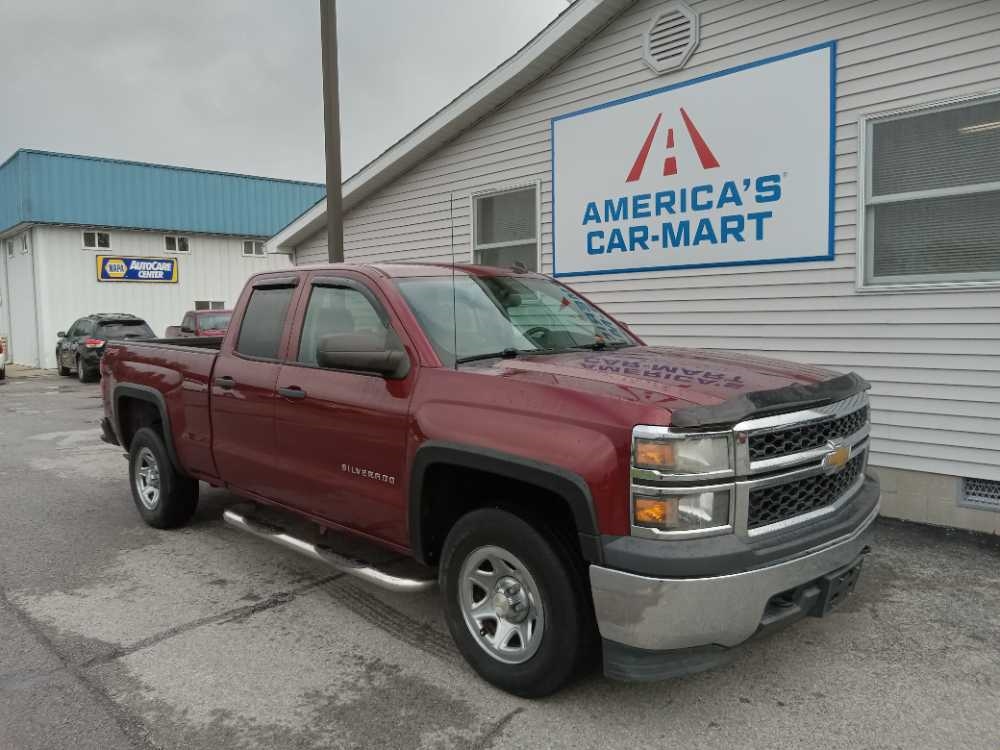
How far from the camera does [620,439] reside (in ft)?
9.11

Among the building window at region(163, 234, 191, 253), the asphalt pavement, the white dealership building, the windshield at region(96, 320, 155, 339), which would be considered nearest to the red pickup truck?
the asphalt pavement

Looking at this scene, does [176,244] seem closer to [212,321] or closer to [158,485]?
[212,321]

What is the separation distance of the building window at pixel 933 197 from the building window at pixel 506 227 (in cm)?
365

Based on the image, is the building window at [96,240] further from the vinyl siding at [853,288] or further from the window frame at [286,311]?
the window frame at [286,311]

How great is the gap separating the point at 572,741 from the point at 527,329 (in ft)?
6.57

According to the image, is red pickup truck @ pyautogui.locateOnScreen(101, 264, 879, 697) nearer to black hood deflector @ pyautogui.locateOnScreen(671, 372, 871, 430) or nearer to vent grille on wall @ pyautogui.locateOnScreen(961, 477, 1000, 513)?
black hood deflector @ pyautogui.locateOnScreen(671, 372, 871, 430)

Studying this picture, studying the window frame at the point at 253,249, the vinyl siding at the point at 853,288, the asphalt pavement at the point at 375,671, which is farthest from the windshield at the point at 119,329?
the asphalt pavement at the point at 375,671

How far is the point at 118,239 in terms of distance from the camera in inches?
949

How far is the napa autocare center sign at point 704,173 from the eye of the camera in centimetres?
627

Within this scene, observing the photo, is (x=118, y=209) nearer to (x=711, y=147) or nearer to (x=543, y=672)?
(x=711, y=147)

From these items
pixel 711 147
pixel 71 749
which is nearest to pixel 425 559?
pixel 71 749

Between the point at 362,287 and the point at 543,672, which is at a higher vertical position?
the point at 362,287

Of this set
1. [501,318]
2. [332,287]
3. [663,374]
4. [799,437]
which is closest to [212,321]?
[332,287]

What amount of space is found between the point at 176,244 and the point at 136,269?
1.63 m
